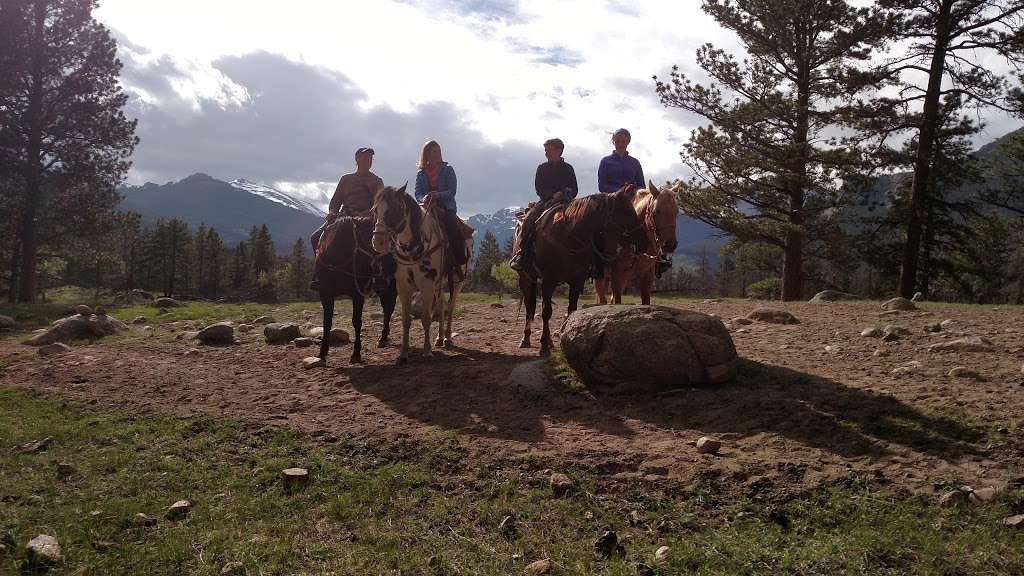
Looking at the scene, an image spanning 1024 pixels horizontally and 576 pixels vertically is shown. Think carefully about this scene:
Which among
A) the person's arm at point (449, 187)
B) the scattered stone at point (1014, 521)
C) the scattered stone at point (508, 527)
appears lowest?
the scattered stone at point (508, 527)

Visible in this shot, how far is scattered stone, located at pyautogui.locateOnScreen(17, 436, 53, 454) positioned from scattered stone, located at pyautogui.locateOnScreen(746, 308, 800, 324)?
11395 millimetres

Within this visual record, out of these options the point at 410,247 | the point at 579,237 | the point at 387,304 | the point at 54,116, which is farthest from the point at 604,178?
the point at 54,116

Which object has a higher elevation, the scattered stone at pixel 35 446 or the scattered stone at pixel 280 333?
the scattered stone at pixel 280 333

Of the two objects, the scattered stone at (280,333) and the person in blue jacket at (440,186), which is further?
the scattered stone at (280,333)

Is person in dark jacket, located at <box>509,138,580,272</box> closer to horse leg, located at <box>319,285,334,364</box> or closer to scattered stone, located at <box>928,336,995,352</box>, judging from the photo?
horse leg, located at <box>319,285,334,364</box>

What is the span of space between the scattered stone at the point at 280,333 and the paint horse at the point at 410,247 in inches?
173

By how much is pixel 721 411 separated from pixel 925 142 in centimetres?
1828

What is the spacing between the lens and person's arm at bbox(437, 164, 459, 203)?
9984 mm

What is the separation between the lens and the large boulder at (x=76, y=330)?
12969mm

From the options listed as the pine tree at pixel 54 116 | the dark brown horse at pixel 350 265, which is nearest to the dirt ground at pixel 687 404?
the dark brown horse at pixel 350 265

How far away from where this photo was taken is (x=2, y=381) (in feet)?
Result: 30.4

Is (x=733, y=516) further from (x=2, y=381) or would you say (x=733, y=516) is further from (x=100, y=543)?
(x=2, y=381)

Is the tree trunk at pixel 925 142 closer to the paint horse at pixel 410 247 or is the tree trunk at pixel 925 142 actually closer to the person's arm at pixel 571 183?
the person's arm at pixel 571 183

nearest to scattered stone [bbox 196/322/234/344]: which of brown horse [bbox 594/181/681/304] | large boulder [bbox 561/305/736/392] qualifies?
brown horse [bbox 594/181/681/304]
